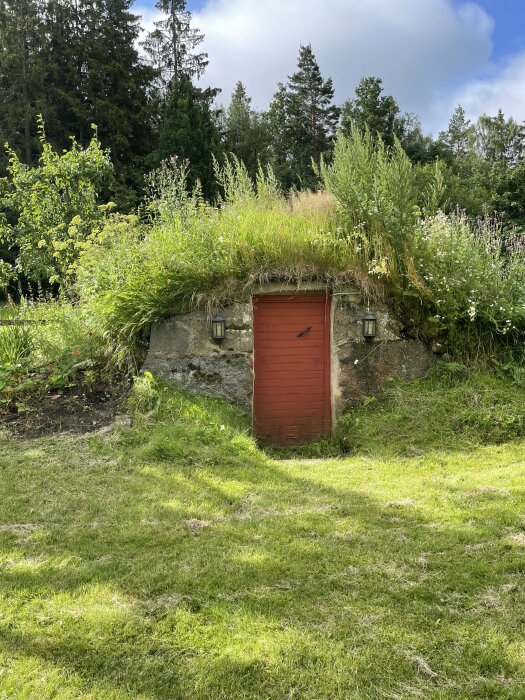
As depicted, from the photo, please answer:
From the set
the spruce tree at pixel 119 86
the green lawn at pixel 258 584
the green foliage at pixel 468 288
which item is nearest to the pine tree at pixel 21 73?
the spruce tree at pixel 119 86

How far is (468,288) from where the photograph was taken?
671 cm

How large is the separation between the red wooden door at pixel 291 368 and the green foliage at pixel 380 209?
33.4 inches

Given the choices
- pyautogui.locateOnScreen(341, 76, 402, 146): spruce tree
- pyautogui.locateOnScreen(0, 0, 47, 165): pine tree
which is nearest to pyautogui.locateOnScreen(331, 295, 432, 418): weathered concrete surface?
pyautogui.locateOnScreen(0, 0, 47, 165): pine tree

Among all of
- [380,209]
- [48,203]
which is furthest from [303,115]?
Answer: [380,209]

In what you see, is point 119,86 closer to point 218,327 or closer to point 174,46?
point 174,46

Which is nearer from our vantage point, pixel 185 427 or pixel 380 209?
pixel 185 427

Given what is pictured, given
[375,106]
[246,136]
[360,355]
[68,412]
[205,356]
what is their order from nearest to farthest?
[68,412] → [205,356] → [360,355] → [375,106] → [246,136]

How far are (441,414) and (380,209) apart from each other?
264 cm

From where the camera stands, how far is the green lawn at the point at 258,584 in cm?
213

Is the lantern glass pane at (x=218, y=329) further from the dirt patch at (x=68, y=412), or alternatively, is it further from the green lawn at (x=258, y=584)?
the green lawn at (x=258, y=584)

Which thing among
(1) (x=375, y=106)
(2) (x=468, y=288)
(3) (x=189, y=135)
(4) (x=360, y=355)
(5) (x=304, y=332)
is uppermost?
(1) (x=375, y=106)

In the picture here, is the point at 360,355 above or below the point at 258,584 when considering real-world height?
above

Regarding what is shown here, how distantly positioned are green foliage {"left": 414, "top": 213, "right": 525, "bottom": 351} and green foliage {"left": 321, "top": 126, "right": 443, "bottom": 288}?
22 centimetres

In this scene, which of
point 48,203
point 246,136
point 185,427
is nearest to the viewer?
point 185,427
